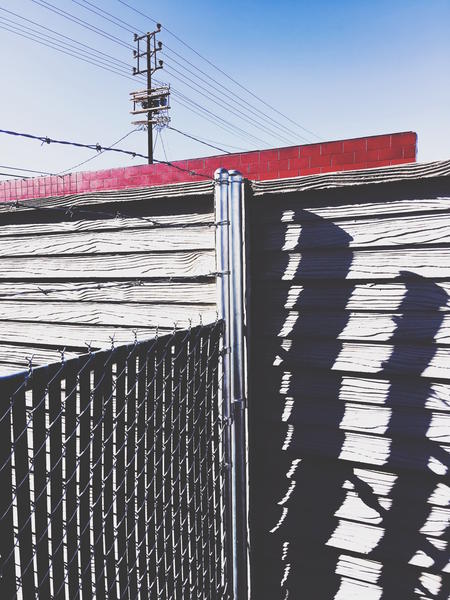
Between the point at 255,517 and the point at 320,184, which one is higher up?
the point at 320,184

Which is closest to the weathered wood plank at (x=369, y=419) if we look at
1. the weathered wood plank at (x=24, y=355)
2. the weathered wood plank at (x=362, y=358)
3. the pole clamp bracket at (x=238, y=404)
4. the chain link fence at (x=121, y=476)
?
the weathered wood plank at (x=362, y=358)

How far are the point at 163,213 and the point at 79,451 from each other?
140 centimetres

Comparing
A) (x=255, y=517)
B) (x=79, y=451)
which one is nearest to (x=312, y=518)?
(x=255, y=517)

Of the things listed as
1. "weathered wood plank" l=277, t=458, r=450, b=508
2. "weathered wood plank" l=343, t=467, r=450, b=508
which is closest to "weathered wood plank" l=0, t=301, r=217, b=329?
"weathered wood plank" l=277, t=458, r=450, b=508

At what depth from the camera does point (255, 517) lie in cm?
237

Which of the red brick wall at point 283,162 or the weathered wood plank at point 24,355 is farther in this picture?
the red brick wall at point 283,162

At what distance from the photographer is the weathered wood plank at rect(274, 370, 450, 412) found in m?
2.05

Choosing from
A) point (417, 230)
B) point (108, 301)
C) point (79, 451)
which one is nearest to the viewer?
point (79, 451)

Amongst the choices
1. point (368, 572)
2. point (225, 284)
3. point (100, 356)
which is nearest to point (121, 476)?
point (100, 356)

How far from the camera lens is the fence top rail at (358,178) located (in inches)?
76.9

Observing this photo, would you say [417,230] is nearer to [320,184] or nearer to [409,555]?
[320,184]

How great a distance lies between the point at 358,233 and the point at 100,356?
133cm

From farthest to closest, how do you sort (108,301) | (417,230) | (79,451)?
(108,301) → (417,230) → (79,451)

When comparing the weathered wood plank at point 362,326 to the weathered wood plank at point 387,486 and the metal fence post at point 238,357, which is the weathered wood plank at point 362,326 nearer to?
the metal fence post at point 238,357
